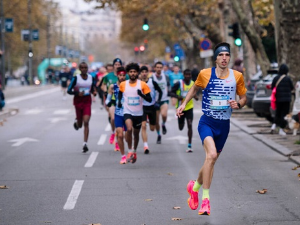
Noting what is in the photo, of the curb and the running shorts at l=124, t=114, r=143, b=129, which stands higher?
the running shorts at l=124, t=114, r=143, b=129

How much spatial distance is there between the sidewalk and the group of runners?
202cm

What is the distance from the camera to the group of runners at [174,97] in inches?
351

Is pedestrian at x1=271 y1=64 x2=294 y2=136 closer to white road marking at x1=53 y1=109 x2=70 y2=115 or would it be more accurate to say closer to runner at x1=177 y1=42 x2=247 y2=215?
runner at x1=177 y1=42 x2=247 y2=215

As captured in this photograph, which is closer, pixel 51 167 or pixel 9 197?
pixel 9 197

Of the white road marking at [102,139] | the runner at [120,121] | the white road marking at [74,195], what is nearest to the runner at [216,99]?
the white road marking at [74,195]

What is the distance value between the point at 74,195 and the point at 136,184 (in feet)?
4.34

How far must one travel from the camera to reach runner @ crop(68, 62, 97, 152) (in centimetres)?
1639

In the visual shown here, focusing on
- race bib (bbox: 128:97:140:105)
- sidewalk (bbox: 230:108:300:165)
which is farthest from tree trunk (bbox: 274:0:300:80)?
race bib (bbox: 128:97:140:105)

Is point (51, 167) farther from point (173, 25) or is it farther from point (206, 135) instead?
point (173, 25)

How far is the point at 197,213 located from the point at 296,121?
1073 cm

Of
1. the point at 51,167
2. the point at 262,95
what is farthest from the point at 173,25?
the point at 51,167

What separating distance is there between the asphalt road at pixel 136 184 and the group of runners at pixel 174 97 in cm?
42

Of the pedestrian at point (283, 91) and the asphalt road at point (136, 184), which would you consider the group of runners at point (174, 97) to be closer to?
the asphalt road at point (136, 184)

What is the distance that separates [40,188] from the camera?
36.9 ft
